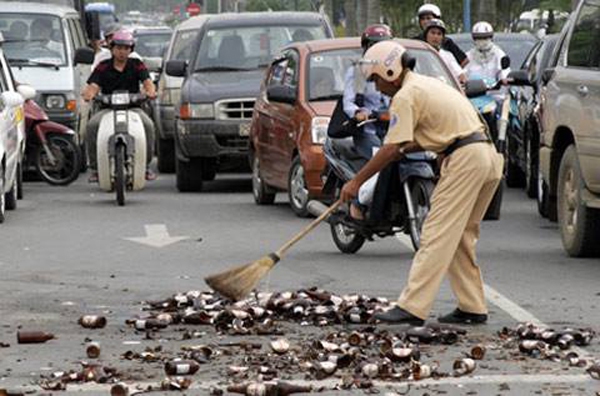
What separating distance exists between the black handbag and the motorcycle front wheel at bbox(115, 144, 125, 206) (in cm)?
548

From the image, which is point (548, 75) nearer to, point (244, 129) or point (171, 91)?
point (244, 129)

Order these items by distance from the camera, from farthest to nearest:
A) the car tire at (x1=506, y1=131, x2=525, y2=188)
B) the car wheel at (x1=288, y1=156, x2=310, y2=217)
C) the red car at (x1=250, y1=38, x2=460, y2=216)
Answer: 1. the car tire at (x1=506, y1=131, x2=525, y2=188)
2. the car wheel at (x1=288, y1=156, x2=310, y2=217)
3. the red car at (x1=250, y1=38, x2=460, y2=216)

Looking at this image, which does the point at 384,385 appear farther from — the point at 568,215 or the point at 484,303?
the point at 568,215

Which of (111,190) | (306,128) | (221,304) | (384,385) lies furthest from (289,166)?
Result: (384,385)

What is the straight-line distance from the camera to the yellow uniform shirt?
10906 millimetres

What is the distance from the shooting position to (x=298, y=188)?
1859cm

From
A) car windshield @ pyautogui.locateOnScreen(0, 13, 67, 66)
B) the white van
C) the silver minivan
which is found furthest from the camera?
the silver minivan

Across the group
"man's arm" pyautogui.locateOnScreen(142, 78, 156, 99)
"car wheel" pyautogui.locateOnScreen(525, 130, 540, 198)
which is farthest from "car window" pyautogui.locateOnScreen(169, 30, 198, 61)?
"car wheel" pyautogui.locateOnScreen(525, 130, 540, 198)

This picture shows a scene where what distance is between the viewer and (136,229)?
17.8 meters

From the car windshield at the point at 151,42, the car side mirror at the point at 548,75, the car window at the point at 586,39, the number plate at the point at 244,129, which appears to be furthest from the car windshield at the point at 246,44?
the car windshield at the point at 151,42

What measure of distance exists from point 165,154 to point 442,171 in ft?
50.9

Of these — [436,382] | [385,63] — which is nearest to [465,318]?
[385,63]

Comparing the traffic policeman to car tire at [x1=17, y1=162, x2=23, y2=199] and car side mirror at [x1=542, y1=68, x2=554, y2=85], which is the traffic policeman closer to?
car side mirror at [x1=542, y1=68, x2=554, y2=85]

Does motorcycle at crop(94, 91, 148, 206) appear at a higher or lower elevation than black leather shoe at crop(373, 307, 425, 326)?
lower
